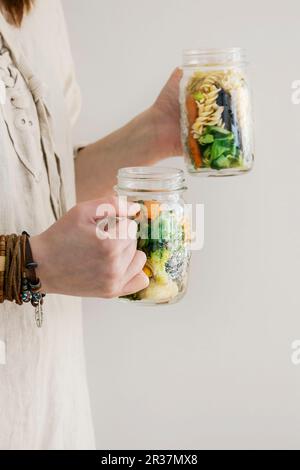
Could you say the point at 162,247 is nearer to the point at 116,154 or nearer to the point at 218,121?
the point at 218,121

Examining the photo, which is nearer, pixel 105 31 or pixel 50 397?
pixel 50 397

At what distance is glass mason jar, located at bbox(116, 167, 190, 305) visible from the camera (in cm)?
71

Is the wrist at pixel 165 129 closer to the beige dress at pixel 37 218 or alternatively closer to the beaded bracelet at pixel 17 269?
the beige dress at pixel 37 218

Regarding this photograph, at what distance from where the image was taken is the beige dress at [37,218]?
0.78 metres

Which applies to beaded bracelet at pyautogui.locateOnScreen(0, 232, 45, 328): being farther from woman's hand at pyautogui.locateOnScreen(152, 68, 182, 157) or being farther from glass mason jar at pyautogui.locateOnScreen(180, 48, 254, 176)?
woman's hand at pyautogui.locateOnScreen(152, 68, 182, 157)

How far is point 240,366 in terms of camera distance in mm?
1346

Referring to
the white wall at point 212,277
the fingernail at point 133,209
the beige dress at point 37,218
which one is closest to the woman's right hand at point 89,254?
the fingernail at point 133,209

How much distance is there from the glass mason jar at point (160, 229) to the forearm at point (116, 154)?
24 centimetres

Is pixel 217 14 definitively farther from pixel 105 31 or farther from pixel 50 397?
pixel 50 397

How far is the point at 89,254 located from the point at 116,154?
381 millimetres

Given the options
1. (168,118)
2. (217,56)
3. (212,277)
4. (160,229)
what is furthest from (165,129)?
(212,277)

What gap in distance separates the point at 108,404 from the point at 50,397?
1.79ft

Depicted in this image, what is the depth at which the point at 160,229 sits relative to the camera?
0.71 metres
